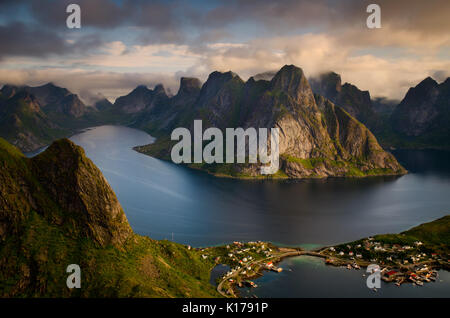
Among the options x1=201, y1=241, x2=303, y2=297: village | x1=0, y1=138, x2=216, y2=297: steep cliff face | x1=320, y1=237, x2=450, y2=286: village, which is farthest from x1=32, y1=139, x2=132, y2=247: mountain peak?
x1=320, y1=237, x2=450, y2=286: village

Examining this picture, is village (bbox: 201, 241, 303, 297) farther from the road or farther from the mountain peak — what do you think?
the mountain peak

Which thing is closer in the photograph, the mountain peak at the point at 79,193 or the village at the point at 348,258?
the mountain peak at the point at 79,193

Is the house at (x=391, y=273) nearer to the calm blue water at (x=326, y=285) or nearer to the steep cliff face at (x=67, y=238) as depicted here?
the calm blue water at (x=326, y=285)

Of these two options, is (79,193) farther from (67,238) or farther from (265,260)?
(265,260)

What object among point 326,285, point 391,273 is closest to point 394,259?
point 391,273

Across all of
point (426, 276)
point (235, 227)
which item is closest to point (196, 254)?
point (235, 227)

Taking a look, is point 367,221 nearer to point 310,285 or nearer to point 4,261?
point 310,285

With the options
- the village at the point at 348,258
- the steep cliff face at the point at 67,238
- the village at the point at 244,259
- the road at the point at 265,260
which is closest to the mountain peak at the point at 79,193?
the steep cliff face at the point at 67,238
